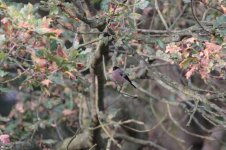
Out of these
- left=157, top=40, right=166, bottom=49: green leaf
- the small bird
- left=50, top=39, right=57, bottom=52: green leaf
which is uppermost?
left=50, top=39, right=57, bottom=52: green leaf

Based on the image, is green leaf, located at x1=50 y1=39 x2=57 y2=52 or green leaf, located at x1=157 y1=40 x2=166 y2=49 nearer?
green leaf, located at x1=50 y1=39 x2=57 y2=52

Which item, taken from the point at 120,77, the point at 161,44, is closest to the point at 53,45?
the point at 120,77

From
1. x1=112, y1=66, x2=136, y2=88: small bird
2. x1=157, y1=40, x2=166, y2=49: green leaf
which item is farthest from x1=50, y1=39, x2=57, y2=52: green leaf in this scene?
x1=157, y1=40, x2=166, y2=49: green leaf

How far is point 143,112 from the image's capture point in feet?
16.7

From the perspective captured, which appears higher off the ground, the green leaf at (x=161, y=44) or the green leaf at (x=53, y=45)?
the green leaf at (x=53, y=45)

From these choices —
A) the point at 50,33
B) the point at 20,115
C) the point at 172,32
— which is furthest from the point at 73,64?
the point at 20,115

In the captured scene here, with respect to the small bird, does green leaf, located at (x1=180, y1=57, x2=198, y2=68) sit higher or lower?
higher

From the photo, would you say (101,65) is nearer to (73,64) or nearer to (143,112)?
(73,64)

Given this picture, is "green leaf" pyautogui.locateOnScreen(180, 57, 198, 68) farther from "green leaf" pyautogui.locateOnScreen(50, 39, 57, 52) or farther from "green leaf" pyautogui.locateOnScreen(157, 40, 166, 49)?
"green leaf" pyautogui.locateOnScreen(50, 39, 57, 52)

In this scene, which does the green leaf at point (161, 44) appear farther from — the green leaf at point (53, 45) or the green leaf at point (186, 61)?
the green leaf at point (53, 45)

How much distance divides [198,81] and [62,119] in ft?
5.22

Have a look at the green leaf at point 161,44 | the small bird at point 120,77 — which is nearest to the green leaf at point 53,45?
the small bird at point 120,77

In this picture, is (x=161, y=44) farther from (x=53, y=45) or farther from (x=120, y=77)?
(x=53, y=45)

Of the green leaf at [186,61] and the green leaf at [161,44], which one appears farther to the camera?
the green leaf at [161,44]
